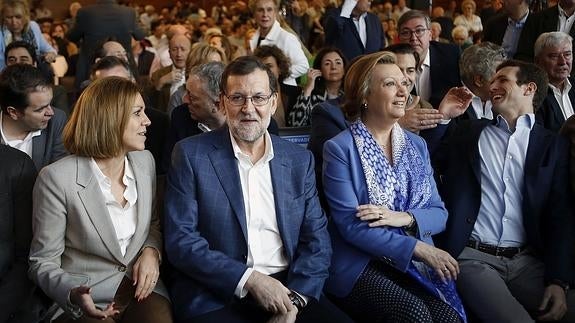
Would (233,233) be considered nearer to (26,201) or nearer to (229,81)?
(229,81)

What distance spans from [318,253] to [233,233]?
31 cm

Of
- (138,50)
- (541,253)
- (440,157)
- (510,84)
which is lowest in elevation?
(138,50)

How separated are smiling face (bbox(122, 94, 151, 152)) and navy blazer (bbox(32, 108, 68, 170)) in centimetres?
90

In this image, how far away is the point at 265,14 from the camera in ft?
19.3

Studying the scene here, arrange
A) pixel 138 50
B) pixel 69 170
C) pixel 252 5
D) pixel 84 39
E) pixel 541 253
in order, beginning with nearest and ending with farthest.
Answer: pixel 69 170 < pixel 541 253 < pixel 252 5 < pixel 84 39 < pixel 138 50

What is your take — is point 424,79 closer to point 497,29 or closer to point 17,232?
point 497,29

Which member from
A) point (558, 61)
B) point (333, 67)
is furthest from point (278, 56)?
point (558, 61)

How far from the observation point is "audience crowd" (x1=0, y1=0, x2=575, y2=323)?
2559 mm

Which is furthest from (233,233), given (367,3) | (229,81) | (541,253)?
(367,3)

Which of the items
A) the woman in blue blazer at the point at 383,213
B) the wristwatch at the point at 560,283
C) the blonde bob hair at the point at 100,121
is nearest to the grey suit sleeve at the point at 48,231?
the blonde bob hair at the point at 100,121

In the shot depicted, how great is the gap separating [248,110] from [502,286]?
117 cm

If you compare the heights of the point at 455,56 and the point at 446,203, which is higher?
the point at 455,56

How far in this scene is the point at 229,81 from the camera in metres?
2.70

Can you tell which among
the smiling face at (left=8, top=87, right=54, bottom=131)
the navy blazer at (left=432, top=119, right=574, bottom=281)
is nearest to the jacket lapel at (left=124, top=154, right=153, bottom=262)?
the smiling face at (left=8, top=87, right=54, bottom=131)
